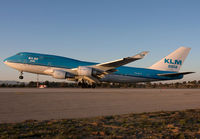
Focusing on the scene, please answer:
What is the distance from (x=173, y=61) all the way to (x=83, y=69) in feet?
57.2

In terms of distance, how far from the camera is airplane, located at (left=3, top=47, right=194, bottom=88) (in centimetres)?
2788

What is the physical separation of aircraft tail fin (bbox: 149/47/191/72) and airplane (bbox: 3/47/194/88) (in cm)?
178

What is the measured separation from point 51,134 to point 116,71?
85.8 ft

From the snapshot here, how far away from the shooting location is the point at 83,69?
27.6 m

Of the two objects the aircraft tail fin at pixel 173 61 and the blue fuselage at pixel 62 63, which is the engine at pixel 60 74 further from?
the aircraft tail fin at pixel 173 61

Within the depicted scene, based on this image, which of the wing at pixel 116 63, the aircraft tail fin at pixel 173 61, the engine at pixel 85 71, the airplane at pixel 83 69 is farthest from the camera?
the aircraft tail fin at pixel 173 61

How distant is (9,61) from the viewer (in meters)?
30.5

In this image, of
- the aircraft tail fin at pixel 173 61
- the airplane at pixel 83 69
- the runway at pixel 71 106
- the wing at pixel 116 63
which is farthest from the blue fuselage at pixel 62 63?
the runway at pixel 71 106

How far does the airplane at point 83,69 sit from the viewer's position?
91.5 feet

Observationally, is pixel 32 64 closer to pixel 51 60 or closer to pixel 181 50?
pixel 51 60

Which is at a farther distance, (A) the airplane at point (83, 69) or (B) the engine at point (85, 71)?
(A) the airplane at point (83, 69)

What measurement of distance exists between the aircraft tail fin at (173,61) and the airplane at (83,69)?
5.83 feet

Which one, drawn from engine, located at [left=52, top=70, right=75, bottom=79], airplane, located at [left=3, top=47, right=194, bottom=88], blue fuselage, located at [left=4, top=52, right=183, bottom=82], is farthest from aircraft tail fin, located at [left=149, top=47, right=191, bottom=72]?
engine, located at [left=52, top=70, right=75, bottom=79]

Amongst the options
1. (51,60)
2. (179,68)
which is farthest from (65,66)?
(179,68)
